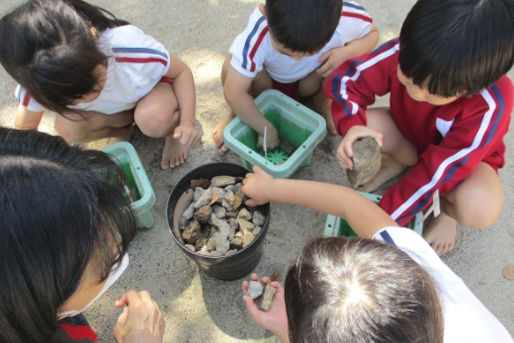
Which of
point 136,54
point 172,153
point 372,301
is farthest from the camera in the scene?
point 172,153

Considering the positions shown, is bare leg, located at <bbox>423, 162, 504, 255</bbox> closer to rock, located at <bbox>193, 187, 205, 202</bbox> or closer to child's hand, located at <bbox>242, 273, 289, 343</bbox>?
child's hand, located at <bbox>242, 273, 289, 343</bbox>

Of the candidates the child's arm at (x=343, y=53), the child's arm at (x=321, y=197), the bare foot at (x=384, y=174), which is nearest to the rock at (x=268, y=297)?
the child's arm at (x=321, y=197)

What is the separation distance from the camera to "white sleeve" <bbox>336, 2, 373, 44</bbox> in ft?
4.73

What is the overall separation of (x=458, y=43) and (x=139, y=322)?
1.06 meters

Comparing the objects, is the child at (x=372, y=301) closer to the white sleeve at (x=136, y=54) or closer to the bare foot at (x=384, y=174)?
the bare foot at (x=384, y=174)

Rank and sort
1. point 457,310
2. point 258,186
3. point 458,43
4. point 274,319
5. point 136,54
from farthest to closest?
point 136,54 → point 258,186 → point 274,319 → point 458,43 → point 457,310

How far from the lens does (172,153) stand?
1.61m

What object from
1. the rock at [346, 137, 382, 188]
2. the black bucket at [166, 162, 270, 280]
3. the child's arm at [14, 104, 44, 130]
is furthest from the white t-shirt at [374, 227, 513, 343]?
the child's arm at [14, 104, 44, 130]

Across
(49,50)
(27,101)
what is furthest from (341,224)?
(27,101)

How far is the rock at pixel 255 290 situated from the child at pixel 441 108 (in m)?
0.45

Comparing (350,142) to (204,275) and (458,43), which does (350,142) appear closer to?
(458,43)

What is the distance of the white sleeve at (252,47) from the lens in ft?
4.51

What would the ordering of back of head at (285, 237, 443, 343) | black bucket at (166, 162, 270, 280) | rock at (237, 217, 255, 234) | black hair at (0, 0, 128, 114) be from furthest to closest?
rock at (237, 217, 255, 234), black bucket at (166, 162, 270, 280), black hair at (0, 0, 128, 114), back of head at (285, 237, 443, 343)

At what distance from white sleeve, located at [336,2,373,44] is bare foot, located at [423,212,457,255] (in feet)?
2.23
